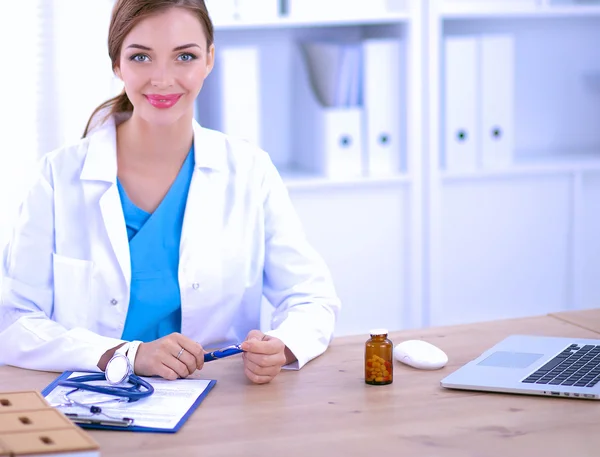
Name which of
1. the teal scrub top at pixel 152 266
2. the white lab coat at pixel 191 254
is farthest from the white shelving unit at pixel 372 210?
→ the teal scrub top at pixel 152 266

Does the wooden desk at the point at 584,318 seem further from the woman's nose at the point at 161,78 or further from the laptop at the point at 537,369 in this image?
the woman's nose at the point at 161,78

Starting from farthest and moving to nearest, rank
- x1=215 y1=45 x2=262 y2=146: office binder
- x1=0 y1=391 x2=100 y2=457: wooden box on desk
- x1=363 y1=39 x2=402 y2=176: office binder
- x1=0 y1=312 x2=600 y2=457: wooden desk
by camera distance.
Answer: x1=363 y1=39 x2=402 y2=176: office binder → x1=215 y1=45 x2=262 y2=146: office binder → x1=0 y1=312 x2=600 y2=457: wooden desk → x1=0 y1=391 x2=100 y2=457: wooden box on desk

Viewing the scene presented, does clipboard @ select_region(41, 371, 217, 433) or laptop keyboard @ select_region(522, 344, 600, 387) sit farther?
laptop keyboard @ select_region(522, 344, 600, 387)

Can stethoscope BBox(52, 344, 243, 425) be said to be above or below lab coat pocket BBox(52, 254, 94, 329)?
below

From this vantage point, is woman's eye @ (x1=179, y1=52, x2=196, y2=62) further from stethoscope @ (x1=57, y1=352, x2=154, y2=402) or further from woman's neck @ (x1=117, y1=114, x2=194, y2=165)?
stethoscope @ (x1=57, y1=352, x2=154, y2=402)

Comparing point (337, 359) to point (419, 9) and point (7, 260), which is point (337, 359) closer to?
point (7, 260)

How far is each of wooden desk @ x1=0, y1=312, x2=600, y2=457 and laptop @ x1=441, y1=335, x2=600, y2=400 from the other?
0.05 feet

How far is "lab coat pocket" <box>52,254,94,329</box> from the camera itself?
74.1 inches

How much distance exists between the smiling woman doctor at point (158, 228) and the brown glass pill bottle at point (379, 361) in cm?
24

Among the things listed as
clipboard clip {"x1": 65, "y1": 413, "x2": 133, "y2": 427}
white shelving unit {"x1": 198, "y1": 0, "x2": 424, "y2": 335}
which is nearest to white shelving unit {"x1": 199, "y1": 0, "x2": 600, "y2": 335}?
white shelving unit {"x1": 198, "y1": 0, "x2": 424, "y2": 335}

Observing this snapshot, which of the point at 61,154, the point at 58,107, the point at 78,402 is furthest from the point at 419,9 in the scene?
the point at 78,402

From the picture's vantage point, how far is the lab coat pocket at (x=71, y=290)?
1.88m

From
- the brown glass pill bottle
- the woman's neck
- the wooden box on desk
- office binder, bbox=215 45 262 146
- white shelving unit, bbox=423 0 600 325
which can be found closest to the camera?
the wooden box on desk

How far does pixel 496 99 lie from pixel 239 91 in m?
0.84
